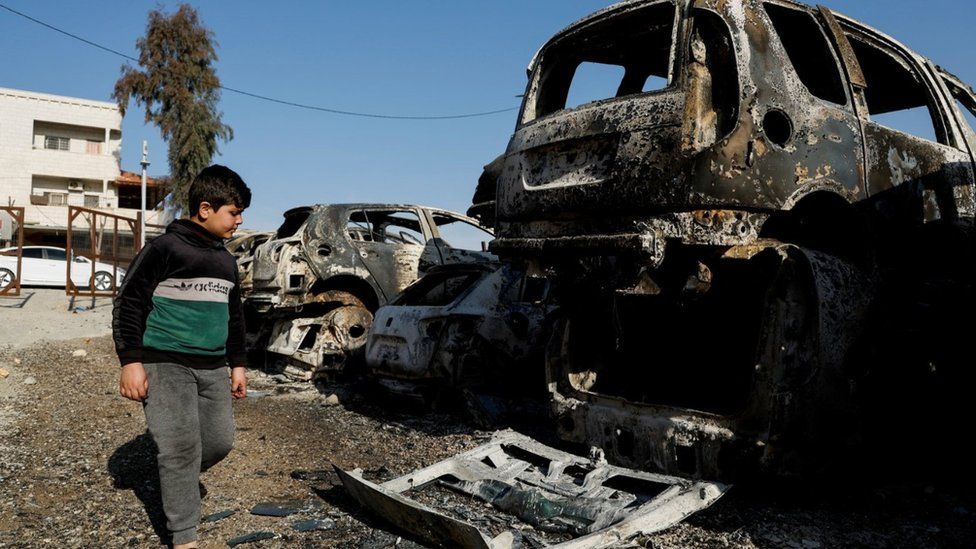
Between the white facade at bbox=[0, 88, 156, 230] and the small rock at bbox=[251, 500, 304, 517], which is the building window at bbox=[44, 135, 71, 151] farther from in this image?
the small rock at bbox=[251, 500, 304, 517]

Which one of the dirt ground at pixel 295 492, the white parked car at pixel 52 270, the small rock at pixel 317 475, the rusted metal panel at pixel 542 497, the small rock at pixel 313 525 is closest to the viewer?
the rusted metal panel at pixel 542 497

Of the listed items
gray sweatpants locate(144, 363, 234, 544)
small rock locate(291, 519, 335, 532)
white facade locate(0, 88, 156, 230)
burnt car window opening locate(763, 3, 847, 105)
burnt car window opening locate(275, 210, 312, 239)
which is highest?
white facade locate(0, 88, 156, 230)

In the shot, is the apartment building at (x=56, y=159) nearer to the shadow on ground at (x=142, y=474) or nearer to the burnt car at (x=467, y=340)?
the burnt car at (x=467, y=340)

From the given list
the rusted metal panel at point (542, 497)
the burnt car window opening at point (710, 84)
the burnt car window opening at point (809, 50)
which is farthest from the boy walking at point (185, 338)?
the burnt car window opening at point (809, 50)

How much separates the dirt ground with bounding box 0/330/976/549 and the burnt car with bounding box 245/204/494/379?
1670mm

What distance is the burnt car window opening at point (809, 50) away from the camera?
3934mm

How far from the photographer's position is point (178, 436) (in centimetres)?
311

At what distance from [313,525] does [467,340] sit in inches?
98.4

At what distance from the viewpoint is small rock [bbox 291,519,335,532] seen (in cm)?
353

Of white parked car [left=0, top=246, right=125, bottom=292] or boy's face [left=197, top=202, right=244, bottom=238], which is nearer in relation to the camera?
boy's face [left=197, top=202, right=244, bottom=238]

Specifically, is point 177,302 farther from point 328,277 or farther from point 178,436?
point 328,277

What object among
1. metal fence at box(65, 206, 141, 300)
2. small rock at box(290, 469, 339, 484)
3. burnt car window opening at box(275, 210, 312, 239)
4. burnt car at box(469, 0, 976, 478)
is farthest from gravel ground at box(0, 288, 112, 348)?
burnt car at box(469, 0, 976, 478)

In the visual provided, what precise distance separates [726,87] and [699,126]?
250 millimetres

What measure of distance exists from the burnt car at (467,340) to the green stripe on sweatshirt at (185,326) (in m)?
2.44
